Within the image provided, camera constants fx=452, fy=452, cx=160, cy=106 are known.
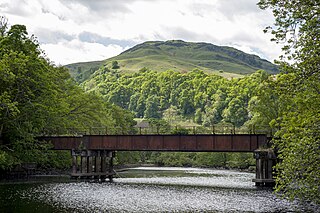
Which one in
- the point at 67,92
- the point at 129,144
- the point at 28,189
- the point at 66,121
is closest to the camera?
the point at 28,189

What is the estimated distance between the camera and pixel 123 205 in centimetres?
3350

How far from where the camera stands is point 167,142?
55.4 m

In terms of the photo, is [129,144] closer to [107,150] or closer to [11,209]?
[107,150]

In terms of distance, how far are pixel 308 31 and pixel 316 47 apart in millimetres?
897

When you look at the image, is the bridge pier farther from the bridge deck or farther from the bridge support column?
the bridge support column

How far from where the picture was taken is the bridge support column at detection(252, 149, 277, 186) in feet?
162

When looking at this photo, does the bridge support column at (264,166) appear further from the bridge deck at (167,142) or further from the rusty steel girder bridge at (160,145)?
the bridge deck at (167,142)

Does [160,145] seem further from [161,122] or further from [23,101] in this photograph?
[161,122]

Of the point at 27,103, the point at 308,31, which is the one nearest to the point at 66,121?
the point at 27,103

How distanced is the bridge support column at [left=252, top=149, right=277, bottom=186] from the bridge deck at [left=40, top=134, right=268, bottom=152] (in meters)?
1.56

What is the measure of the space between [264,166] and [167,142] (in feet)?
39.5

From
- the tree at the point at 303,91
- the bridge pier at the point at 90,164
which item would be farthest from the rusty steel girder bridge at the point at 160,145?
the tree at the point at 303,91

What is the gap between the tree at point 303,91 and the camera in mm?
19641

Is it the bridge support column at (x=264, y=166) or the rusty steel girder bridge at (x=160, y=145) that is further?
the rusty steel girder bridge at (x=160, y=145)
